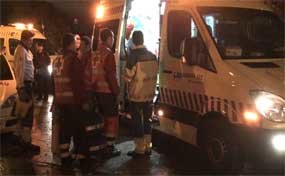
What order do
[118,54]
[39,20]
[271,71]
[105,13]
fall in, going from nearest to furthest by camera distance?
[271,71], [118,54], [105,13], [39,20]

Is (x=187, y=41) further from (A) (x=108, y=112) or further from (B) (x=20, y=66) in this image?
(B) (x=20, y=66)

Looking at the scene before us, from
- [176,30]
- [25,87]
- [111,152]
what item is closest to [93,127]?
[111,152]

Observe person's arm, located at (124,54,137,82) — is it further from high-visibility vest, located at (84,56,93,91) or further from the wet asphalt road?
the wet asphalt road

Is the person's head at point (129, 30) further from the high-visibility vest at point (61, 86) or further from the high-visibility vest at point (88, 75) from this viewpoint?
the high-visibility vest at point (61, 86)

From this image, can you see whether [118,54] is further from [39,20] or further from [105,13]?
[39,20]

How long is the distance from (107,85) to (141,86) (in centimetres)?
50

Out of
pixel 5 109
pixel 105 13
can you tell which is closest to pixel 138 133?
pixel 5 109

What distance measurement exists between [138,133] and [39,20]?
17.7 m

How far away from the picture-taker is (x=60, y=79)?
6.93m

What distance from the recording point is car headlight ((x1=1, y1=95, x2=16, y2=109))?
827 cm

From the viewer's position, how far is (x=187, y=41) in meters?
6.77

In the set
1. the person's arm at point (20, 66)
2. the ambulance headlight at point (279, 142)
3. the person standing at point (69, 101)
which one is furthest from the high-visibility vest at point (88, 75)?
the ambulance headlight at point (279, 142)

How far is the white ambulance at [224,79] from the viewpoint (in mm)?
5961

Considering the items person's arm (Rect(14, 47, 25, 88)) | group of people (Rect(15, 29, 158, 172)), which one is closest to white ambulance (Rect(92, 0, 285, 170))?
group of people (Rect(15, 29, 158, 172))
